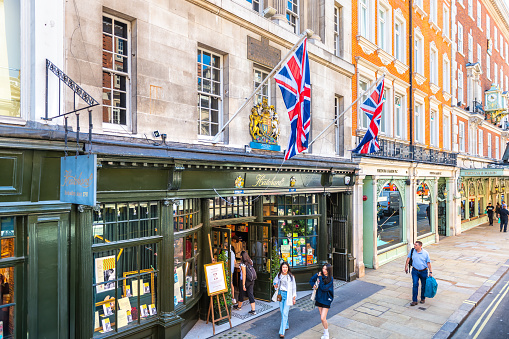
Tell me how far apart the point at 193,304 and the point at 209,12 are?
7.25 m

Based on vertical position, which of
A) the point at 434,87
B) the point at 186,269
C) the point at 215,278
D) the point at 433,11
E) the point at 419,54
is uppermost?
the point at 433,11

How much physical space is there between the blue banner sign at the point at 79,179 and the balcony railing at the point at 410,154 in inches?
440

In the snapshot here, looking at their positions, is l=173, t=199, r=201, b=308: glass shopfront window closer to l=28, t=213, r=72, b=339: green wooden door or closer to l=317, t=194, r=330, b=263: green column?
l=28, t=213, r=72, b=339: green wooden door

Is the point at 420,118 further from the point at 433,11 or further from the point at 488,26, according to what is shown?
the point at 488,26

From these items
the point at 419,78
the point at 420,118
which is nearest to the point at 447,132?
the point at 420,118

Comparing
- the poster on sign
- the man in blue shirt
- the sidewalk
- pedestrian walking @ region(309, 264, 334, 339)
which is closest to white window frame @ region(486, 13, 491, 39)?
the sidewalk

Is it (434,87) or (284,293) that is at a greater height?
(434,87)

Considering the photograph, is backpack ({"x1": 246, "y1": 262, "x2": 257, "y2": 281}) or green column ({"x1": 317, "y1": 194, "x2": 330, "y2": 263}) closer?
backpack ({"x1": 246, "y1": 262, "x2": 257, "y2": 281})

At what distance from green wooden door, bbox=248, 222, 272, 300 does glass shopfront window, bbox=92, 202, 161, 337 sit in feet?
12.9

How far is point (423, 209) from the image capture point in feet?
68.3

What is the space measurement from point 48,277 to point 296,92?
6.30 metres

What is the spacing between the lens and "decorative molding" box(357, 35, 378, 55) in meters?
15.0

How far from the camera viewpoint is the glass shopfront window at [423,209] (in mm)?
20195

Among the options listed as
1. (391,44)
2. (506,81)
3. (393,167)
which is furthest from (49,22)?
(506,81)
